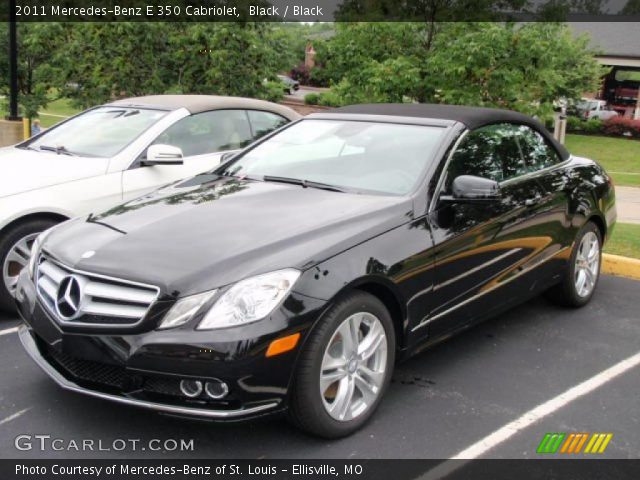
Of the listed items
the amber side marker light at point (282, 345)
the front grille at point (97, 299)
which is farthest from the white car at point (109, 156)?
the amber side marker light at point (282, 345)

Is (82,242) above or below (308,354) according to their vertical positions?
above

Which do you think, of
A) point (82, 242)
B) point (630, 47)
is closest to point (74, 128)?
point (82, 242)

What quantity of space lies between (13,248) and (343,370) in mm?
2790

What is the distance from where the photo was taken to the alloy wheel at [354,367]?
11.1 feet

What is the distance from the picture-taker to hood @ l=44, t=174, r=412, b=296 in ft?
10.6

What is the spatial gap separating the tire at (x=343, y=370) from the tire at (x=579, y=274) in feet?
7.50

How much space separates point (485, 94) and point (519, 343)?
6.14 meters

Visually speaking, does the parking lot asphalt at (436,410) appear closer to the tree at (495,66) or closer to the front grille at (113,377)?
the front grille at (113,377)

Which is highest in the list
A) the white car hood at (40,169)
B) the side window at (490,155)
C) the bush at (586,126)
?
the side window at (490,155)

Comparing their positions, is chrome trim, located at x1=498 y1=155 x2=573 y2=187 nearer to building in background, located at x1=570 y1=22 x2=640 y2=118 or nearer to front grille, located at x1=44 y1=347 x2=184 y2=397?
front grille, located at x1=44 y1=347 x2=184 y2=397

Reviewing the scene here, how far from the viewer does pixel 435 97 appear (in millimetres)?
10758

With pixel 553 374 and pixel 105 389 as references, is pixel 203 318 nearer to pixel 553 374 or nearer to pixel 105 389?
pixel 105 389

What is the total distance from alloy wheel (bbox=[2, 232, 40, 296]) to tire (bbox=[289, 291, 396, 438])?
8.81 feet

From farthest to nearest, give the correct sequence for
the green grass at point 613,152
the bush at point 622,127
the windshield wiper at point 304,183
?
the bush at point 622,127, the green grass at point 613,152, the windshield wiper at point 304,183
